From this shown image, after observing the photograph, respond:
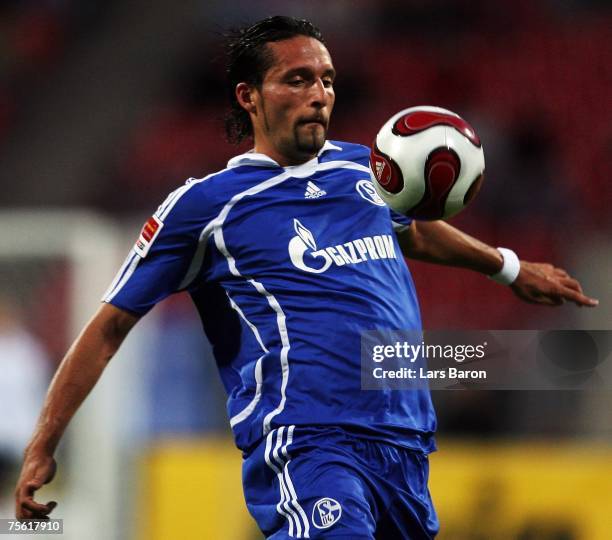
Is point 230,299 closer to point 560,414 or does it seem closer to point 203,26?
point 560,414

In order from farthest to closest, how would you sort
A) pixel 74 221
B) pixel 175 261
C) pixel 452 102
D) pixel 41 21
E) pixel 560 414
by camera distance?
pixel 41 21, pixel 452 102, pixel 560 414, pixel 74 221, pixel 175 261

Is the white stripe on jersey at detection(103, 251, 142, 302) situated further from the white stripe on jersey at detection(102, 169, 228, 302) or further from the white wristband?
the white wristband

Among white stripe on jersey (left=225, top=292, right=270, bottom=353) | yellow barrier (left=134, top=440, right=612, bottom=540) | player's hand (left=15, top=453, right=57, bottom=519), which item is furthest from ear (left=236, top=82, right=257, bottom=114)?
yellow barrier (left=134, top=440, right=612, bottom=540)

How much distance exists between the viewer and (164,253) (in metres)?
3.86

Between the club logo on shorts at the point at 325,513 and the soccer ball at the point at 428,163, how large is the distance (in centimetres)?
93

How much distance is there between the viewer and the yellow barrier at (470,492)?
682 centimetres

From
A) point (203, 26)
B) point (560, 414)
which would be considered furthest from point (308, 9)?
point (560, 414)

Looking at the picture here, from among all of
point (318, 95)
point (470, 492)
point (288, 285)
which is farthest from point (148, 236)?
point (470, 492)

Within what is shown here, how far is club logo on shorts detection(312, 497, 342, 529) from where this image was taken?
3.46 m

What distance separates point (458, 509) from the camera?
693cm

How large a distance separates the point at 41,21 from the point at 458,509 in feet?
30.3

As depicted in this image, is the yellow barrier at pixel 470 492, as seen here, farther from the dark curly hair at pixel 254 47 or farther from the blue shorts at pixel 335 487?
the dark curly hair at pixel 254 47

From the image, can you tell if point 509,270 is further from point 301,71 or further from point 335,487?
point 335,487

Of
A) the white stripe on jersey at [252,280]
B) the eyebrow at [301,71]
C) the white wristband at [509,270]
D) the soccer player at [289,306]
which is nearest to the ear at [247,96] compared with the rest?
the soccer player at [289,306]
